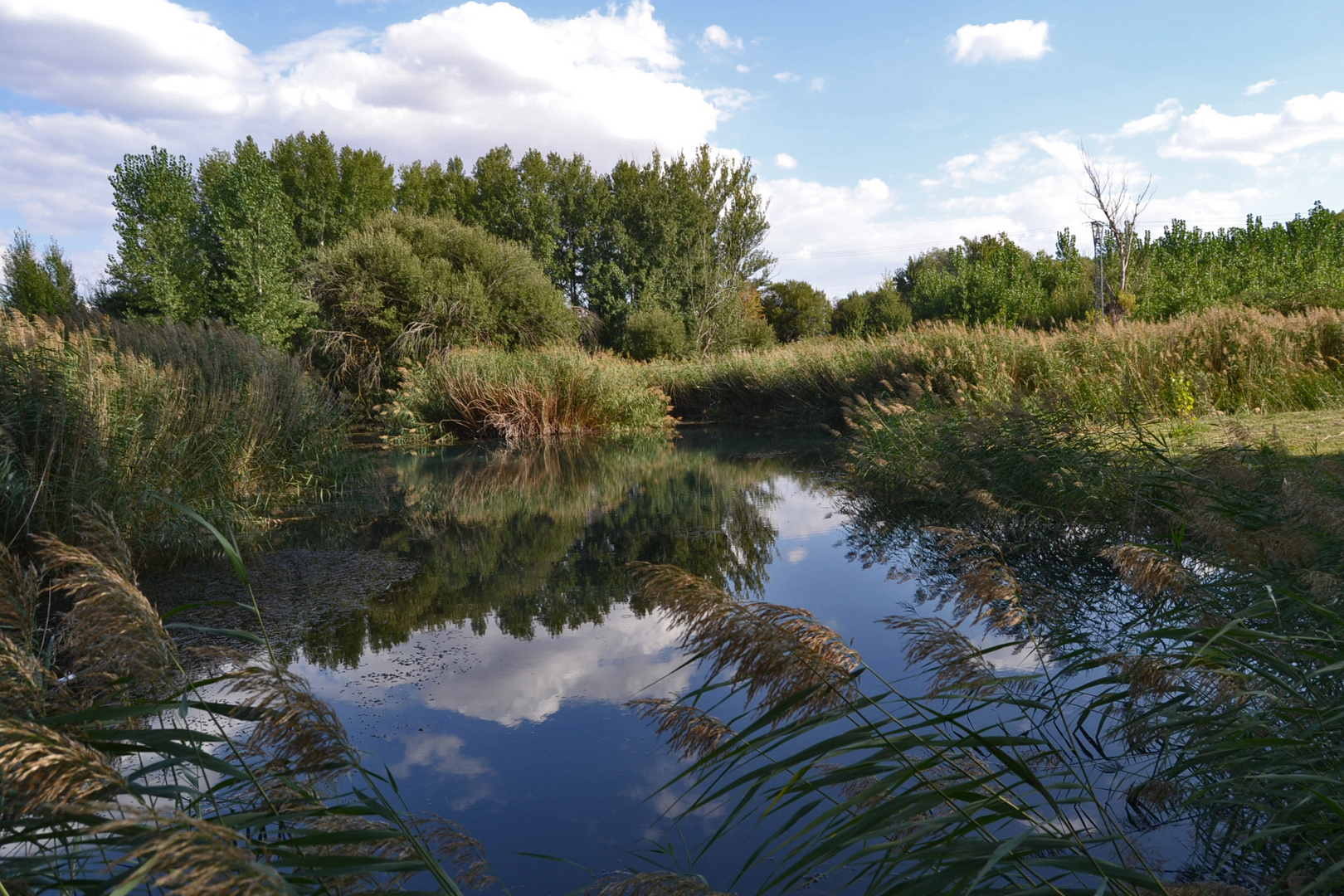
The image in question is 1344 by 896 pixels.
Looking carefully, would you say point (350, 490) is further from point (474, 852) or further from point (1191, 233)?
point (1191, 233)

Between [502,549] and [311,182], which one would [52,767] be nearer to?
[502,549]

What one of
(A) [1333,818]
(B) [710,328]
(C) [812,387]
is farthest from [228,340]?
(B) [710,328]

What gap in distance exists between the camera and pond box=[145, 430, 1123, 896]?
2.44 metres

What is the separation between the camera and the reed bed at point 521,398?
53.1 feet

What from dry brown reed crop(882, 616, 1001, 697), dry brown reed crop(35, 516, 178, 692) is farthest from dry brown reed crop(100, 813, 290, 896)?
dry brown reed crop(882, 616, 1001, 697)

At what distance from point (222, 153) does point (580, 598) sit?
1239 inches

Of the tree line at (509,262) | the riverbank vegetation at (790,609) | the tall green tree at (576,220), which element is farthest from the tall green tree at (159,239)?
the tall green tree at (576,220)

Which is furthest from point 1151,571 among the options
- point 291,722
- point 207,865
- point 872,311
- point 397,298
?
point 872,311

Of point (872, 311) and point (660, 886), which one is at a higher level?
point (872, 311)

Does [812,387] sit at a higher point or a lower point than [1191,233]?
lower

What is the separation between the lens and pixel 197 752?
132 cm

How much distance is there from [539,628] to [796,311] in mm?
42042

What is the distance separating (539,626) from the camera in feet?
14.3

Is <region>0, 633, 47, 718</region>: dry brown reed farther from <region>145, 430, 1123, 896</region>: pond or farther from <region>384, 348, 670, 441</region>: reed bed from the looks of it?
<region>384, 348, 670, 441</region>: reed bed
